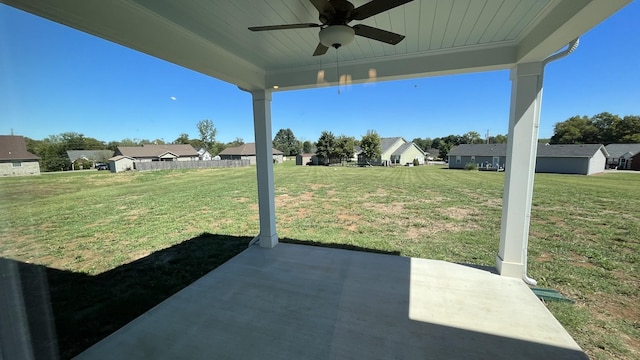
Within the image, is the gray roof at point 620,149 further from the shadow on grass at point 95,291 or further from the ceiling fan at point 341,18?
the ceiling fan at point 341,18

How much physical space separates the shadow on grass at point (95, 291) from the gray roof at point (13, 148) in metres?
0.40

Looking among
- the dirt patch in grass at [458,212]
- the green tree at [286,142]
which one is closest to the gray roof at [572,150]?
the dirt patch in grass at [458,212]

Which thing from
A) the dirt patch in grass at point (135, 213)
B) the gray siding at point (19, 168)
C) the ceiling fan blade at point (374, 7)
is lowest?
the dirt patch in grass at point (135, 213)

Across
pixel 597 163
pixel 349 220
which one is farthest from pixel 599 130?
pixel 349 220

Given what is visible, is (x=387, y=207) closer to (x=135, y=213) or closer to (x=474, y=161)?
(x=135, y=213)

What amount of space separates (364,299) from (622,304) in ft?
8.42

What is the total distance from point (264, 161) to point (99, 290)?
7.87 ft

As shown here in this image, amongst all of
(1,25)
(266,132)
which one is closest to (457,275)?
(266,132)

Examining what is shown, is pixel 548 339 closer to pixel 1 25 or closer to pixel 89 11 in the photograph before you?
pixel 1 25

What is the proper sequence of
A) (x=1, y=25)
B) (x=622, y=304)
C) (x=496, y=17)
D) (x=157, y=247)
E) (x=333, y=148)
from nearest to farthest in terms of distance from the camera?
(x=1, y=25)
(x=496, y=17)
(x=622, y=304)
(x=157, y=247)
(x=333, y=148)

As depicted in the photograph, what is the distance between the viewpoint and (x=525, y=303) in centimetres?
224

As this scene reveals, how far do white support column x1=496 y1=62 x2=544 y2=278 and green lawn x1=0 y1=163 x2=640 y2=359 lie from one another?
0.53 metres

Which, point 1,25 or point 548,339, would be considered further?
point 548,339

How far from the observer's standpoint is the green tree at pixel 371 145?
25109mm
